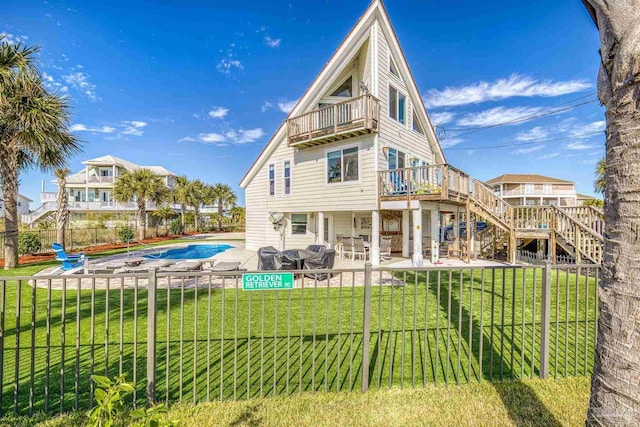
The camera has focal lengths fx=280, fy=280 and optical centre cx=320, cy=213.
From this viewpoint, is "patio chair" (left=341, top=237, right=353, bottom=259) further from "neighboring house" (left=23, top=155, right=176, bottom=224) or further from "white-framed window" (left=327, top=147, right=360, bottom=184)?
"neighboring house" (left=23, top=155, right=176, bottom=224)

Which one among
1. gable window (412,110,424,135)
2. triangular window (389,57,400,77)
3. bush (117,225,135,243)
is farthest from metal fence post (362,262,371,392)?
bush (117,225,135,243)

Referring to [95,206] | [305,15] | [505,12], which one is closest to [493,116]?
[505,12]

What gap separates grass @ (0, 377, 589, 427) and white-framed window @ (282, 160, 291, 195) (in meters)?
12.5

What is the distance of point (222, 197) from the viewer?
38500 mm

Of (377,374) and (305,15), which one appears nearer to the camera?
(377,374)

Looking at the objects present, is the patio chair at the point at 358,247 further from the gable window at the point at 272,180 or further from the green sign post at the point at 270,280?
the green sign post at the point at 270,280

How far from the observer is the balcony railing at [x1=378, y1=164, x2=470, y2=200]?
10.2 m

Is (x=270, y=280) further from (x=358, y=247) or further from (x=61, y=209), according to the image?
(x=61, y=209)

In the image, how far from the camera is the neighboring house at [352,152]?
11281 mm

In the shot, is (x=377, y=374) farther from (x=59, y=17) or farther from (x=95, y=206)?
(x=95, y=206)

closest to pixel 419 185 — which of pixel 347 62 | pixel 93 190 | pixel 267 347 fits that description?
pixel 347 62

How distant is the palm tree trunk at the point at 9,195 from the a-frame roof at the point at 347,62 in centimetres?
969

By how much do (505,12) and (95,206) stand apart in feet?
137

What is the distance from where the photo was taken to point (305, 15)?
14656mm
